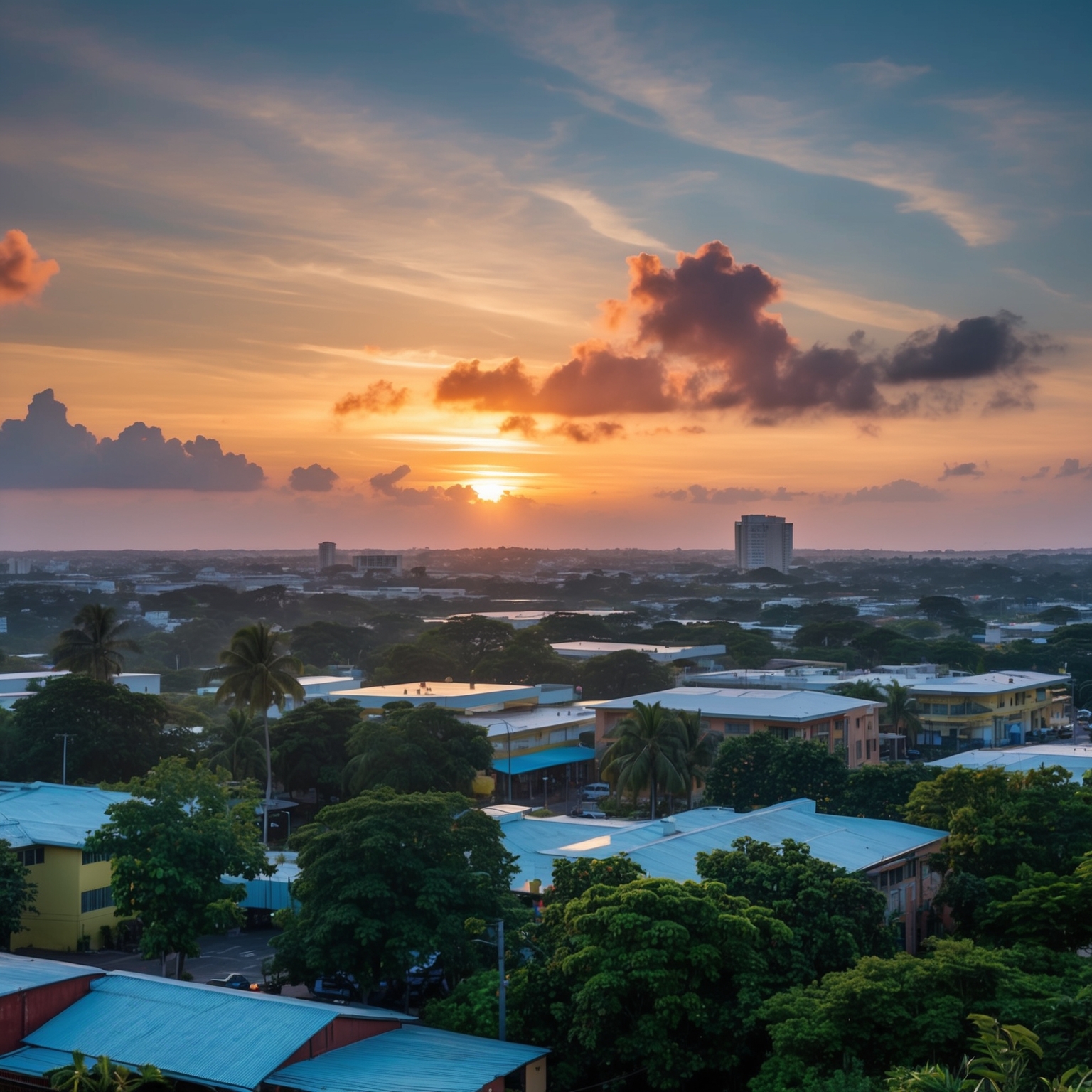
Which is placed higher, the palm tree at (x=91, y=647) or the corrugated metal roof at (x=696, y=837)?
the palm tree at (x=91, y=647)

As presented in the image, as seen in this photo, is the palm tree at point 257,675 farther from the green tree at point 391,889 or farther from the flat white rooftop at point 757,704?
the green tree at point 391,889

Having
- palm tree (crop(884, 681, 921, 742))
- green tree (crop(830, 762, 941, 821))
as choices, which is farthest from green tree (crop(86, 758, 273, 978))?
palm tree (crop(884, 681, 921, 742))

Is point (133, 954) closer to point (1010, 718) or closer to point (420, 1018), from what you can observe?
point (420, 1018)

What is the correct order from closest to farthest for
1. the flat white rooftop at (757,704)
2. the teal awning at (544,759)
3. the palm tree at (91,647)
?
the palm tree at (91,647)
the flat white rooftop at (757,704)
the teal awning at (544,759)

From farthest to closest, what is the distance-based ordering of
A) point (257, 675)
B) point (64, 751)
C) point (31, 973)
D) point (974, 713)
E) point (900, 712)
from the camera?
point (974, 713), point (900, 712), point (64, 751), point (257, 675), point (31, 973)

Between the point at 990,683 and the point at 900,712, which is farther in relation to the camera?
the point at 990,683

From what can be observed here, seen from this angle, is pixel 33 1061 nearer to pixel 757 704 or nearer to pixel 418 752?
pixel 418 752

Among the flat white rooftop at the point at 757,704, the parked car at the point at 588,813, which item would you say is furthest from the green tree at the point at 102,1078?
the flat white rooftop at the point at 757,704

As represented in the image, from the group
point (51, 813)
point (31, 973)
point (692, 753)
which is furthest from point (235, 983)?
point (692, 753)
